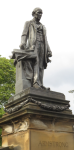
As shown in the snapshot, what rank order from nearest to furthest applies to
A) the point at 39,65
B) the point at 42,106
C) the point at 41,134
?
1. the point at 41,134
2. the point at 42,106
3. the point at 39,65

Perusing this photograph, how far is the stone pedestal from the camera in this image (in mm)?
6281

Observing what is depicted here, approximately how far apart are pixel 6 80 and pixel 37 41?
14643 mm

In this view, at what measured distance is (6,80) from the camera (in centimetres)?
2266

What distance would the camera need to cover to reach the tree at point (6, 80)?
21.1 m

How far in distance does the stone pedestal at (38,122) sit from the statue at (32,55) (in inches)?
29.4

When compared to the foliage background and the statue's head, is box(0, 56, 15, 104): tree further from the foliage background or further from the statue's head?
the statue's head


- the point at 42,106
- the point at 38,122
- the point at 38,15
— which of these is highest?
the point at 38,15

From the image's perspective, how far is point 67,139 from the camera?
6988 millimetres

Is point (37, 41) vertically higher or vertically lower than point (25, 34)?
lower

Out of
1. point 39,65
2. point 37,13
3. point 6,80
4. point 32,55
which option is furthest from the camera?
point 6,80

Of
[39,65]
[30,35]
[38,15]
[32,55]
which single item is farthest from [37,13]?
[39,65]

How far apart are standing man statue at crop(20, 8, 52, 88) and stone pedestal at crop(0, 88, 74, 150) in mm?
1318

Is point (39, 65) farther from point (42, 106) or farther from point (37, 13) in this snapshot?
point (42, 106)

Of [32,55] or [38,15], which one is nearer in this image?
[32,55]
